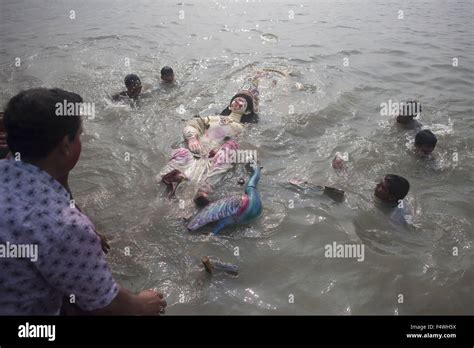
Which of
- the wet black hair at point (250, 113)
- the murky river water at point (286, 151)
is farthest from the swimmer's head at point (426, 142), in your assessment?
the wet black hair at point (250, 113)

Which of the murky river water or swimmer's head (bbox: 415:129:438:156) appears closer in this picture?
the murky river water

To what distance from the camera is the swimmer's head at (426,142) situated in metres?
5.89

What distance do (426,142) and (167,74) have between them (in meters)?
5.72

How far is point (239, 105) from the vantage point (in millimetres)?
6961

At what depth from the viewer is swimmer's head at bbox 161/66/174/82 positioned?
8602 mm

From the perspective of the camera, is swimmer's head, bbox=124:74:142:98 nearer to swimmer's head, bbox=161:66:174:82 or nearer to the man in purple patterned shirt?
swimmer's head, bbox=161:66:174:82

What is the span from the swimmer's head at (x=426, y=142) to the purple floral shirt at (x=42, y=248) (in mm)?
5464

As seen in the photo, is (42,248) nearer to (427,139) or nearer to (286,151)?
(286,151)

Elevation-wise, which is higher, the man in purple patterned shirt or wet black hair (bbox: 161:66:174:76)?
wet black hair (bbox: 161:66:174:76)

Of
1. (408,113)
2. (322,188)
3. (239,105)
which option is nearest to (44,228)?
(322,188)

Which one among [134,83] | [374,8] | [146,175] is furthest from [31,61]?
[374,8]

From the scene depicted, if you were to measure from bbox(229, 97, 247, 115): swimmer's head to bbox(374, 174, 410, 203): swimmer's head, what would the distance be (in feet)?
10.0

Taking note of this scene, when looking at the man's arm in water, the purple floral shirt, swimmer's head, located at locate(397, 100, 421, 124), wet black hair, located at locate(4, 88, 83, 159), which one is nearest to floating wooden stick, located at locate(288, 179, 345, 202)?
swimmer's head, located at locate(397, 100, 421, 124)

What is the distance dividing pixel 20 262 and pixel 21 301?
0.27 m
